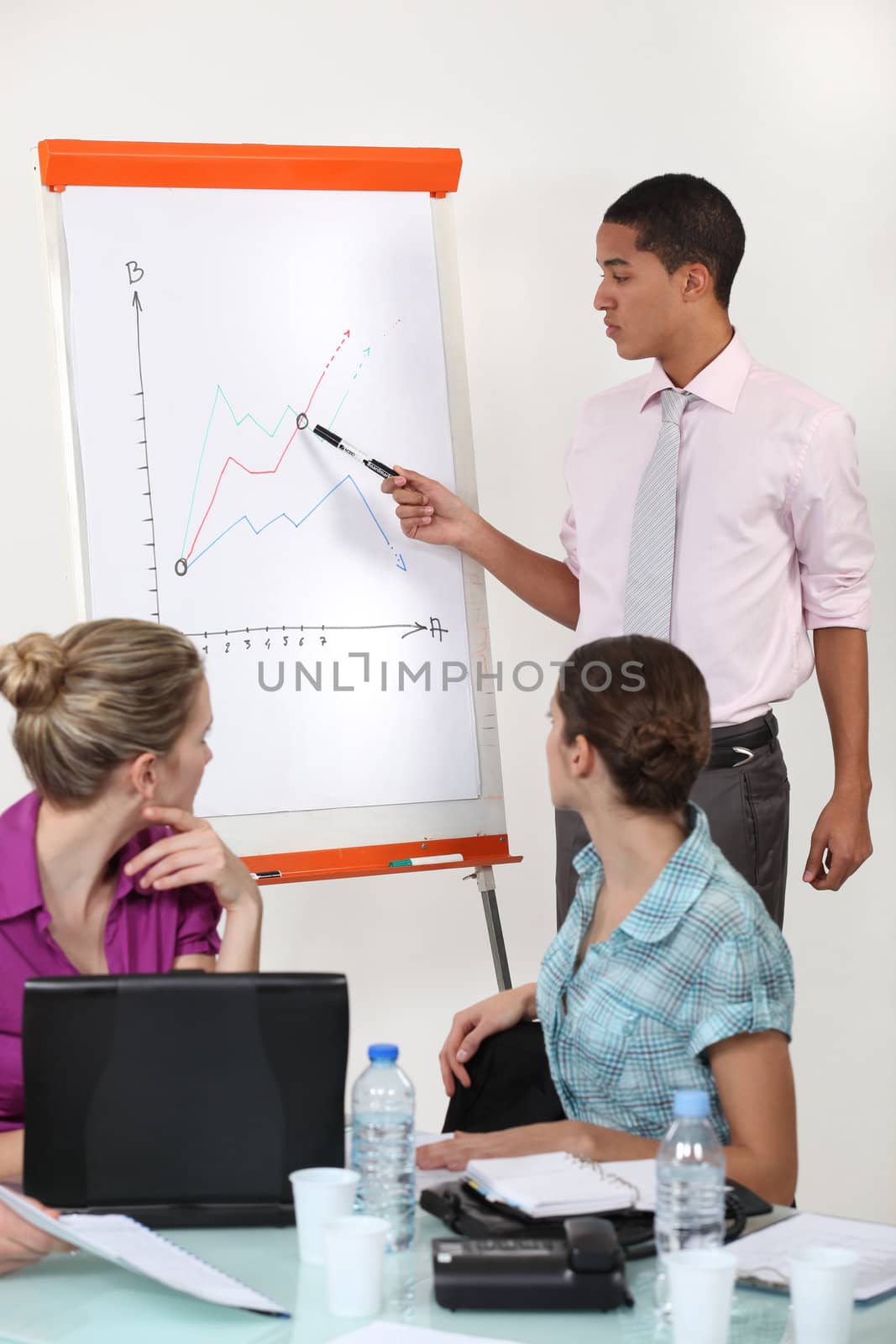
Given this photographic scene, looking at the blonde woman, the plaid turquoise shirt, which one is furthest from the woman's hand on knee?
the blonde woman

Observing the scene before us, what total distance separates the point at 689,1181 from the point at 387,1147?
282 mm

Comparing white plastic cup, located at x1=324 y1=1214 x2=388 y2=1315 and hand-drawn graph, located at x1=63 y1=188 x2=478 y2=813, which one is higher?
hand-drawn graph, located at x1=63 y1=188 x2=478 y2=813

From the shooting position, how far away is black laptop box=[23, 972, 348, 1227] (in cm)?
130

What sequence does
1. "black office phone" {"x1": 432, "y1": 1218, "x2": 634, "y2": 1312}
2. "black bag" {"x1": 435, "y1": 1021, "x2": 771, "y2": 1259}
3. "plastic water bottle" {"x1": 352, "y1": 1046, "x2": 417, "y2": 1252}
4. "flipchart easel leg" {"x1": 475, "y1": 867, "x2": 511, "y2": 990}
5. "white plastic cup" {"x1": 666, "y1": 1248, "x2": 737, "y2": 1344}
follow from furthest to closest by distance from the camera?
"flipchart easel leg" {"x1": 475, "y1": 867, "x2": 511, "y2": 990}, "black bag" {"x1": 435, "y1": 1021, "x2": 771, "y2": 1259}, "plastic water bottle" {"x1": 352, "y1": 1046, "x2": 417, "y2": 1252}, "black office phone" {"x1": 432, "y1": 1218, "x2": 634, "y2": 1312}, "white plastic cup" {"x1": 666, "y1": 1248, "x2": 737, "y2": 1344}

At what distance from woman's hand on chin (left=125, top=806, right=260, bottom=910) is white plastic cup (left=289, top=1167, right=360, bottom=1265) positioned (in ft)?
1.80

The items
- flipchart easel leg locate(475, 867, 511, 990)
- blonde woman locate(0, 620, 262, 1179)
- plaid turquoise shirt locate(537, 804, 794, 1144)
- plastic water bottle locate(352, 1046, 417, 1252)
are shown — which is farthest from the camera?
flipchart easel leg locate(475, 867, 511, 990)

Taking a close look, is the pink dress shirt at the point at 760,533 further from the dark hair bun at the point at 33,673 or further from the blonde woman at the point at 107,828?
the dark hair bun at the point at 33,673

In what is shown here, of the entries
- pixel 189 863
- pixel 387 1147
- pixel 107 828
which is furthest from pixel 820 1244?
pixel 107 828

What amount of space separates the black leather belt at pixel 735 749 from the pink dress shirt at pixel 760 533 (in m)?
0.03

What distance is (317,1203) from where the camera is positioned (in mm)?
1232

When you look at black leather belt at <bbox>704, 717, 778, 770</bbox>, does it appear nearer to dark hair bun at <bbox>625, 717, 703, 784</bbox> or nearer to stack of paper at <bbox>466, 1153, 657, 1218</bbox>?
dark hair bun at <bbox>625, 717, 703, 784</bbox>

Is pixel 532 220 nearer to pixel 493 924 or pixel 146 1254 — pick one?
pixel 493 924

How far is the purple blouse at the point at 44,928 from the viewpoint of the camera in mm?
1655

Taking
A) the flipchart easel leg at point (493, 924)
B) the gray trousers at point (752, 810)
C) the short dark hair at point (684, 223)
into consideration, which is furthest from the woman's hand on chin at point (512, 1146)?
the short dark hair at point (684, 223)
